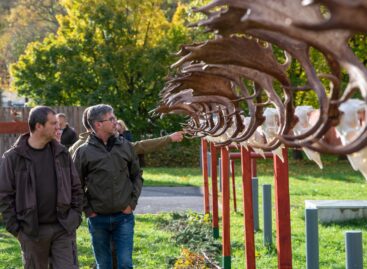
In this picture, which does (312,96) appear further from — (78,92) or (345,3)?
(345,3)

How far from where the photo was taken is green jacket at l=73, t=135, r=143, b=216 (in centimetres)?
701

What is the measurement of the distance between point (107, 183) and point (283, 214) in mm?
1894

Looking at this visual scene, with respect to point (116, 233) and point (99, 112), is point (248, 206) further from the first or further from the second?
point (99, 112)

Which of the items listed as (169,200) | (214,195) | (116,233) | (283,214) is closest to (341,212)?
(214,195)

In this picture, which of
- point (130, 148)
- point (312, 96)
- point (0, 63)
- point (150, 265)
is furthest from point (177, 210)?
point (0, 63)

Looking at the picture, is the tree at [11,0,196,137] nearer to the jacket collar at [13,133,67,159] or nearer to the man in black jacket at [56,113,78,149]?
the man in black jacket at [56,113,78,149]

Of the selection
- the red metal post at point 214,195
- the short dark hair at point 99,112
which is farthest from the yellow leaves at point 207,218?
the short dark hair at point 99,112

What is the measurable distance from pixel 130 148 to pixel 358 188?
14234 mm

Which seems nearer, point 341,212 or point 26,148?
point 26,148

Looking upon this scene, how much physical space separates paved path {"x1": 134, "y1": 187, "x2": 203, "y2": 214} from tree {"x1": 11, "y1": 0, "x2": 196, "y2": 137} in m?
8.87

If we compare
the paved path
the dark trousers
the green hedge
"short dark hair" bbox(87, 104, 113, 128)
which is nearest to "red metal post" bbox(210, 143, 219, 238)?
the paved path

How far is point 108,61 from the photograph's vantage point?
29.9 meters

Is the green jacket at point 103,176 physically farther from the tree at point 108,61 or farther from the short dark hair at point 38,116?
the tree at point 108,61

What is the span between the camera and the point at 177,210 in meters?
16.0
